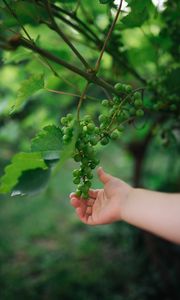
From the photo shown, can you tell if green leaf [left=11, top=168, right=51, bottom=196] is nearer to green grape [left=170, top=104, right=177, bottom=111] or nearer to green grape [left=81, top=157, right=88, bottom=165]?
green grape [left=81, top=157, right=88, bottom=165]

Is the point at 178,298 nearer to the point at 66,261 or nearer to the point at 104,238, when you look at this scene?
the point at 66,261

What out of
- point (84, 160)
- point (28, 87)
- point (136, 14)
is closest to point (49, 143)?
point (84, 160)

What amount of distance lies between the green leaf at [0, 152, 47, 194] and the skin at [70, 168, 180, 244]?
27 centimetres

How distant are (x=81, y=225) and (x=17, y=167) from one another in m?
5.27

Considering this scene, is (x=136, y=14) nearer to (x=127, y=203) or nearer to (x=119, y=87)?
(x=119, y=87)

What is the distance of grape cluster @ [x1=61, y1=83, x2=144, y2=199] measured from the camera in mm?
927

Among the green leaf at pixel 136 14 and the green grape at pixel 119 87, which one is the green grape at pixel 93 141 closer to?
the green grape at pixel 119 87

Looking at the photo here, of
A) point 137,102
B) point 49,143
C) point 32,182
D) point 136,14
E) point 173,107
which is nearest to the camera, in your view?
point 32,182

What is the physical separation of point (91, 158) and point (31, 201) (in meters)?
6.23

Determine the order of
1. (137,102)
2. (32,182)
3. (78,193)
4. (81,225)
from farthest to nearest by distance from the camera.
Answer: (81,225) < (137,102) < (78,193) < (32,182)

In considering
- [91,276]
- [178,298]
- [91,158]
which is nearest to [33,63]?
[91,158]

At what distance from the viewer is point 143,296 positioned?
394cm

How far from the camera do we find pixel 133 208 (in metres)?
1.04

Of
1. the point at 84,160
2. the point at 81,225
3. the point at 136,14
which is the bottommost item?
the point at 81,225
